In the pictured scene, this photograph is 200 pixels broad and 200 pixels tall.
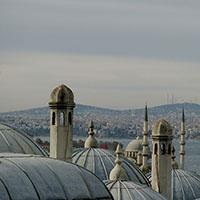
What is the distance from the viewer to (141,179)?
27891 mm

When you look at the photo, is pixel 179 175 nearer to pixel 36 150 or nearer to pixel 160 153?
pixel 160 153

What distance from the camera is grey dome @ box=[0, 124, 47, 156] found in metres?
21.7

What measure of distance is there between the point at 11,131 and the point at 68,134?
1.73m

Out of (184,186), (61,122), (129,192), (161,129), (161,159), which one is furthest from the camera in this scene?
(184,186)

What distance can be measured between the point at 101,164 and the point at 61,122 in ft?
20.7

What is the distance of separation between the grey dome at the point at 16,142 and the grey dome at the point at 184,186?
10296mm

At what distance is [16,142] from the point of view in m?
22.1

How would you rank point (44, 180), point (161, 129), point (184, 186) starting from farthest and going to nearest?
point (184, 186), point (161, 129), point (44, 180)

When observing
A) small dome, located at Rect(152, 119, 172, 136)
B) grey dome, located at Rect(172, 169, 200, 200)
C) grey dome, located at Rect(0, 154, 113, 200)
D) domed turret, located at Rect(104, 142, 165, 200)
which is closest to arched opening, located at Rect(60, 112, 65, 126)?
domed turret, located at Rect(104, 142, 165, 200)

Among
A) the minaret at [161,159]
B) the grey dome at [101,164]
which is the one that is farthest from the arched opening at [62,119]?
the grey dome at [101,164]

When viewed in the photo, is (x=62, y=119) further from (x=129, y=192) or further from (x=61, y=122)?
(x=129, y=192)

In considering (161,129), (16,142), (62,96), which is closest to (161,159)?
(161,129)

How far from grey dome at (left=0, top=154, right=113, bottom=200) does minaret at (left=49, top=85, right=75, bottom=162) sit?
24.2 feet

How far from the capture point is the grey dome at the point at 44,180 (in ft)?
41.5
